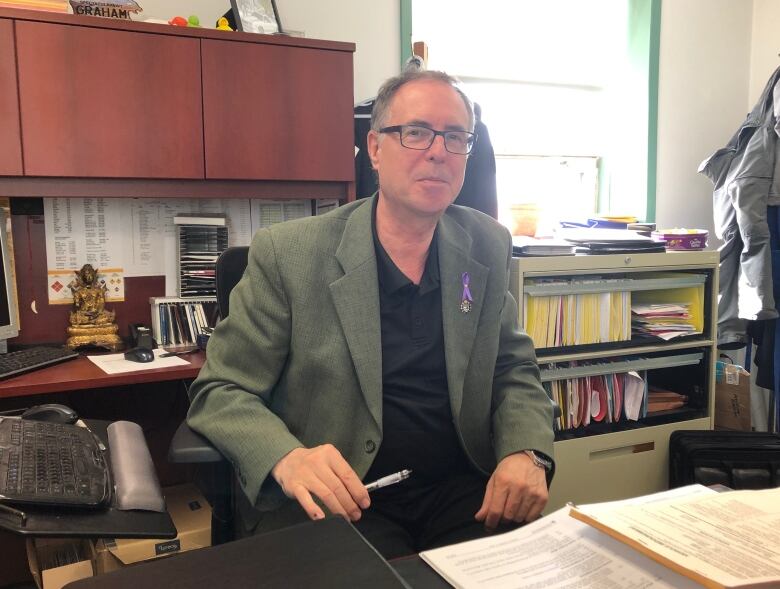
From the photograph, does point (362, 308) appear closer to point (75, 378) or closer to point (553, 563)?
point (553, 563)

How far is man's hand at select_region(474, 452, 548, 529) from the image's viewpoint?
108 cm

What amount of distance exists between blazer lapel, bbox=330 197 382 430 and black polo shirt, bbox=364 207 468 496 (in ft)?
0.15

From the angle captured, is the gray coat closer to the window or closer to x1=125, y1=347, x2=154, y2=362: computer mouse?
the window

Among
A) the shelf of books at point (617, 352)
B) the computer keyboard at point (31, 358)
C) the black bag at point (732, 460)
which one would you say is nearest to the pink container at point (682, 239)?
the shelf of books at point (617, 352)

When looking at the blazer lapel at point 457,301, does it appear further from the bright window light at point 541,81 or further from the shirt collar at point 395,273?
the bright window light at point 541,81

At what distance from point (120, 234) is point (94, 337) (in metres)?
0.37

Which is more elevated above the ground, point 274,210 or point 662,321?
point 274,210

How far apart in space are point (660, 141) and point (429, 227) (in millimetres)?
2056

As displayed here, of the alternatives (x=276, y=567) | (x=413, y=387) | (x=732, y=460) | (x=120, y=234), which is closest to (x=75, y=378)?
(x=120, y=234)

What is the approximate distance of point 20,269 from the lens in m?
2.04

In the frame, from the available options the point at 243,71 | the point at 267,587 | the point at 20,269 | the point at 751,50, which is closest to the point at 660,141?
the point at 751,50

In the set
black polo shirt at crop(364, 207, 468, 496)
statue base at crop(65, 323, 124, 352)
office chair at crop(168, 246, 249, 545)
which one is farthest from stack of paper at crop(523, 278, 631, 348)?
statue base at crop(65, 323, 124, 352)

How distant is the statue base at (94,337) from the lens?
6.52 ft

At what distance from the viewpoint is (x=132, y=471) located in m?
0.89
